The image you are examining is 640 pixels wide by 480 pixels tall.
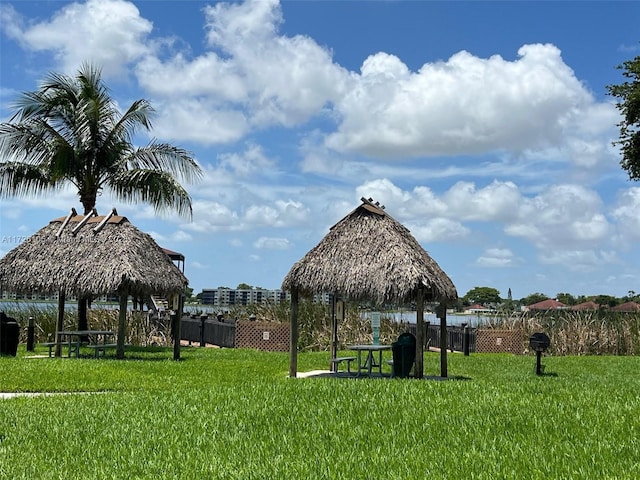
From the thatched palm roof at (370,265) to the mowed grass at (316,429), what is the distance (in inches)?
86.0

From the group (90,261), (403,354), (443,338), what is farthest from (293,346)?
(90,261)

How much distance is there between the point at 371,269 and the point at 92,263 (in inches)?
339

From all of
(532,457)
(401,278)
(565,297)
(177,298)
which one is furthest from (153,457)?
(565,297)

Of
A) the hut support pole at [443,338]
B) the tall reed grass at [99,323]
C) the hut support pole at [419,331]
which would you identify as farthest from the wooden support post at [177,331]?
the hut support pole at [419,331]

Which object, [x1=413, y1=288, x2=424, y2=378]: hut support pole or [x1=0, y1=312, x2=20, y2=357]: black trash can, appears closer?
[x1=413, y1=288, x2=424, y2=378]: hut support pole

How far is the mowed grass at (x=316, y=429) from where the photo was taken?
7.41m

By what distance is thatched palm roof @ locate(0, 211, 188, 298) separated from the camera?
A: 64.0 feet

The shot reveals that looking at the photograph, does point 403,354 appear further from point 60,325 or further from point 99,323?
point 99,323

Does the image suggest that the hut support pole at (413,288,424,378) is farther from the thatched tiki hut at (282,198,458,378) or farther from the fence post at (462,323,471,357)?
the fence post at (462,323,471,357)

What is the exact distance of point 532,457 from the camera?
25.5 feet

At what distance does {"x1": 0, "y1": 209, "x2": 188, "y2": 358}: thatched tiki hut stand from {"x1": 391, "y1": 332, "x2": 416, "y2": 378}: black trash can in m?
6.94

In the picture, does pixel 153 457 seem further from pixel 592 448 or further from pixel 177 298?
pixel 177 298

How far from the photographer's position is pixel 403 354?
15.3 meters

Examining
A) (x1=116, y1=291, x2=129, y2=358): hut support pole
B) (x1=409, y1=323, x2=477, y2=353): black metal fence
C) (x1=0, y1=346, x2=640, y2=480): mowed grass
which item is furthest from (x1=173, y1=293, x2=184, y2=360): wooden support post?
(x1=409, y1=323, x2=477, y2=353): black metal fence
